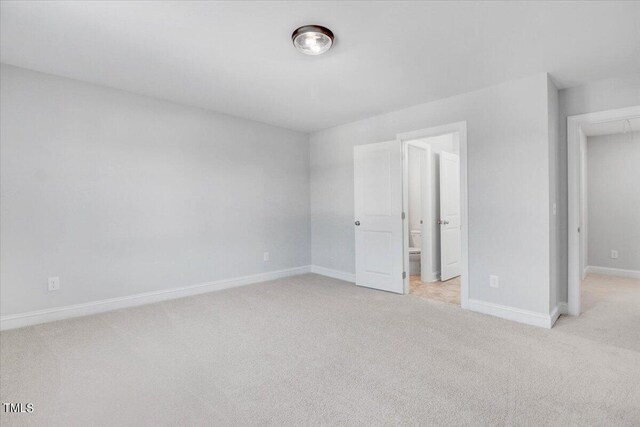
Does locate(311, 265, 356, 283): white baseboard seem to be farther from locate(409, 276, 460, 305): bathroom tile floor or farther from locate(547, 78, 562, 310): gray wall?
locate(547, 78, 562, 310): gray wall

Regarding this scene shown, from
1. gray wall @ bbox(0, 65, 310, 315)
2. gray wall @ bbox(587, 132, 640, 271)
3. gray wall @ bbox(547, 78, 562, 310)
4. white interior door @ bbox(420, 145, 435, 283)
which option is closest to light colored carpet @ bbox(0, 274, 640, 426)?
gray wall @ bbox(547, 78, 562, 310)

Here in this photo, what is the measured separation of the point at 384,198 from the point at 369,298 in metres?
1.34

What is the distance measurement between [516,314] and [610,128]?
379cm

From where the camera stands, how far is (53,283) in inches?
120

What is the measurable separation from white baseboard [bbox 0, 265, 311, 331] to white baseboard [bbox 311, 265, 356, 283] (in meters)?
0.73

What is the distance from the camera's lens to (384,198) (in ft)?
13.9

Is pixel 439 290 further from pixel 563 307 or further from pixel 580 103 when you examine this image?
pixel 580 103

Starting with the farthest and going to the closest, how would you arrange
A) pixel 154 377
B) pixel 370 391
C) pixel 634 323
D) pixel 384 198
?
pixel 384 198 < pixel 634 323 < pixel 154 377 < pixel 370 391

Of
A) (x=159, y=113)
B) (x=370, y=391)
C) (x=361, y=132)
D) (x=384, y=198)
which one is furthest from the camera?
(x=361, y=132)

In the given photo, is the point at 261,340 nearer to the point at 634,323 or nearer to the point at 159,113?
the point at 159,113

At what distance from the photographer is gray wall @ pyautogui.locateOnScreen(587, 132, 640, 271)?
4930mm

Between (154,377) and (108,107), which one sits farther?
(108,107)

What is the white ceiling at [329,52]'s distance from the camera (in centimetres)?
201

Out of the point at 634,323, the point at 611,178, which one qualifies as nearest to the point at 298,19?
the point at 634,323
